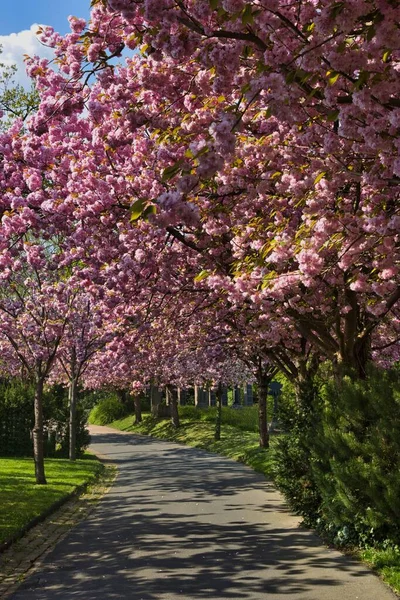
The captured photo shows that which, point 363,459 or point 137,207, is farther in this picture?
point 363,459

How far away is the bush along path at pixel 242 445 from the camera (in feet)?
27.7

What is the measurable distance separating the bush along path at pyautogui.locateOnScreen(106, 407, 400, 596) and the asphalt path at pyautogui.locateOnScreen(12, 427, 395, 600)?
22 centimetres

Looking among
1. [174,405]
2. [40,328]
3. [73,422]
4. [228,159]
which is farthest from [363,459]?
[174,405]

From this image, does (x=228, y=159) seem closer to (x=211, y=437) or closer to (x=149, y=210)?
(x=149, y=210)

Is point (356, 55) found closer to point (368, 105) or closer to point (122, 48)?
point (368, 105)

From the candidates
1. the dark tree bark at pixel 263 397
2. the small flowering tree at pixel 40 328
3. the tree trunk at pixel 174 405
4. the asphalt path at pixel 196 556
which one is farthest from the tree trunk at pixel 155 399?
the asphalt path at pixel 196 556

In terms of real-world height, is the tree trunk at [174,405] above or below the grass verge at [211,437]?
above

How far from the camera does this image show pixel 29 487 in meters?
17.1

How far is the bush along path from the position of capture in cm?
843

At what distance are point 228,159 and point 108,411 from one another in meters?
56.4

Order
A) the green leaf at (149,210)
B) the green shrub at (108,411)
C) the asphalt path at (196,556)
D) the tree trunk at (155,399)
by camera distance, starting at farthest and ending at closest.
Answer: the green shrub at (108,411) → the tree trunk at (155,399) → the asphalt path at (196,556) → the green leaf at (149,210)

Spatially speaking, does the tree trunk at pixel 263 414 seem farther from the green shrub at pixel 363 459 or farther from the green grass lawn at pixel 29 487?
the green shrub at pixel 363 459

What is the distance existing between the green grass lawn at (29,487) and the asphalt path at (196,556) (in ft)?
3.63

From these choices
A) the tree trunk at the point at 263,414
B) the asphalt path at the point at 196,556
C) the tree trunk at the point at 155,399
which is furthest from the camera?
the tree trunk at the point at 155,399
